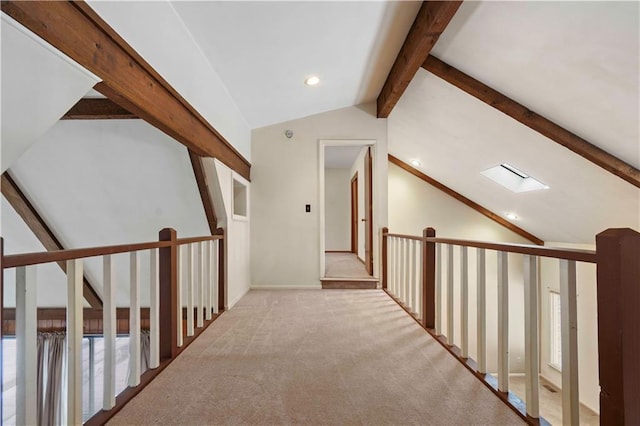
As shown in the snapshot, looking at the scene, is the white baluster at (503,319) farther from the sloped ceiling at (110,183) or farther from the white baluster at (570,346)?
the sloped ceiling at (110,183)

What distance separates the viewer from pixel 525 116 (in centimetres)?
305

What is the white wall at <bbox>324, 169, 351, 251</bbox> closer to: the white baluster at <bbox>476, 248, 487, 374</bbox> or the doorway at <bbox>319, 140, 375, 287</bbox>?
the doorway at <bbox>319, 140, 375, 287</bbox>

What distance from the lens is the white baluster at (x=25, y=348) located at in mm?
1020

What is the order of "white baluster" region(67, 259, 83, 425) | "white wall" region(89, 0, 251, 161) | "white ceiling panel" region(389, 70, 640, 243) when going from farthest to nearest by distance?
1. "white ceiling panel" region(389, 70, 640, 243)
2. "white wall" region(89, 0, 251, 161)
3. "white baluster" region(67, 259, 83, 425)

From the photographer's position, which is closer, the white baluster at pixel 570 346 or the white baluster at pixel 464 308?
the white baluster at pixel 570 346

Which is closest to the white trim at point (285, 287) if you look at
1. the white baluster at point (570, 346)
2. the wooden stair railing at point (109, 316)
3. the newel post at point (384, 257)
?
the newel post at point (384, 257)

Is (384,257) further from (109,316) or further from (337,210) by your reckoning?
(337,210)

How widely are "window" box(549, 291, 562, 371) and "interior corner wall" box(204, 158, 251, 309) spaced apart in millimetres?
4930

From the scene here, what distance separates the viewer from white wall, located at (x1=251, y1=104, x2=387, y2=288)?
4305 mm

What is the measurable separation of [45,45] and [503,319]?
2.25 meters

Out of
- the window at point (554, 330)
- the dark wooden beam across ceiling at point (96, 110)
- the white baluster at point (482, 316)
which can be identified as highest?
the dark wooden beam across ceiling at point (96, 110)

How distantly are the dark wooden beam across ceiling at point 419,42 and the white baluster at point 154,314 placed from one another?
93.4 inches

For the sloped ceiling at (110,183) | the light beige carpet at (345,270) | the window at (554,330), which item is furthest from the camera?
the window at (554,330)

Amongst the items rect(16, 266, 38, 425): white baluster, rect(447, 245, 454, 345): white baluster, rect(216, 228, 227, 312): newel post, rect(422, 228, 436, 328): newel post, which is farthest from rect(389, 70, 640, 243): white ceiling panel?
rect(16, 266, 38, 425): white baluster
